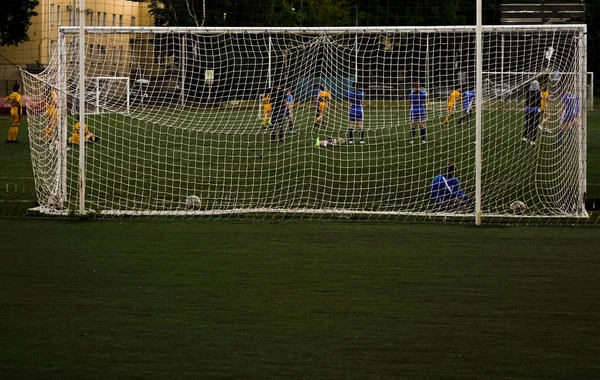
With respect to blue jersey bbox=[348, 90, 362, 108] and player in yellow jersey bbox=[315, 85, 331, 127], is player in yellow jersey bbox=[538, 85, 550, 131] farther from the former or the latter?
player in yellow jersey bbox=[315, 85, 331, 127]

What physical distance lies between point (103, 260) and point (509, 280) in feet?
11.8

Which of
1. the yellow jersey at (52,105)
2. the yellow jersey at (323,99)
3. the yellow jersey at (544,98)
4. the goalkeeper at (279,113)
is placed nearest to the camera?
the yellow jersey at (52,105)

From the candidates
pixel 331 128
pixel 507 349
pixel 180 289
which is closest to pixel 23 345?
pixel 180 289

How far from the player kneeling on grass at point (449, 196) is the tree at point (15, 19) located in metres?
41.4

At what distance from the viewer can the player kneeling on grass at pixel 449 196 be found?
1398 centimetres

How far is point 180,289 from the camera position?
869 cm

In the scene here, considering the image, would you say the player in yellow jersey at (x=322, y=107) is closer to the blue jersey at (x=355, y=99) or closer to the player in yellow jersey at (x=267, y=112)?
the blue jersey at (x=355, y=99)

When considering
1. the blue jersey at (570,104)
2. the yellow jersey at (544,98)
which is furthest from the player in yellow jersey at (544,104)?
the blue jersey at (570,104)

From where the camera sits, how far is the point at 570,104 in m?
14.8

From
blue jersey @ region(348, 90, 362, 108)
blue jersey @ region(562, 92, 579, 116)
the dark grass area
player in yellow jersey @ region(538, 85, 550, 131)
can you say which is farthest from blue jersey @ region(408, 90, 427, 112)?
the dark grass area

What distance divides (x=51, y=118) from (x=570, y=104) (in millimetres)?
6878

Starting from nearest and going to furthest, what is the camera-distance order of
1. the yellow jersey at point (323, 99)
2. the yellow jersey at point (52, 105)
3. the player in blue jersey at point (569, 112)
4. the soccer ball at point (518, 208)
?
the soccer ball at point (518, 208) < the player in blue jersey at point (569, 112) < the yellow jersey at point (52, 105) < the yellow jersey at point (323, 99)

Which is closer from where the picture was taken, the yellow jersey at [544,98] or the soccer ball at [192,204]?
the soccer ball at [192,204]

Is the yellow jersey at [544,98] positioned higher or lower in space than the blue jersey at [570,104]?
higher
